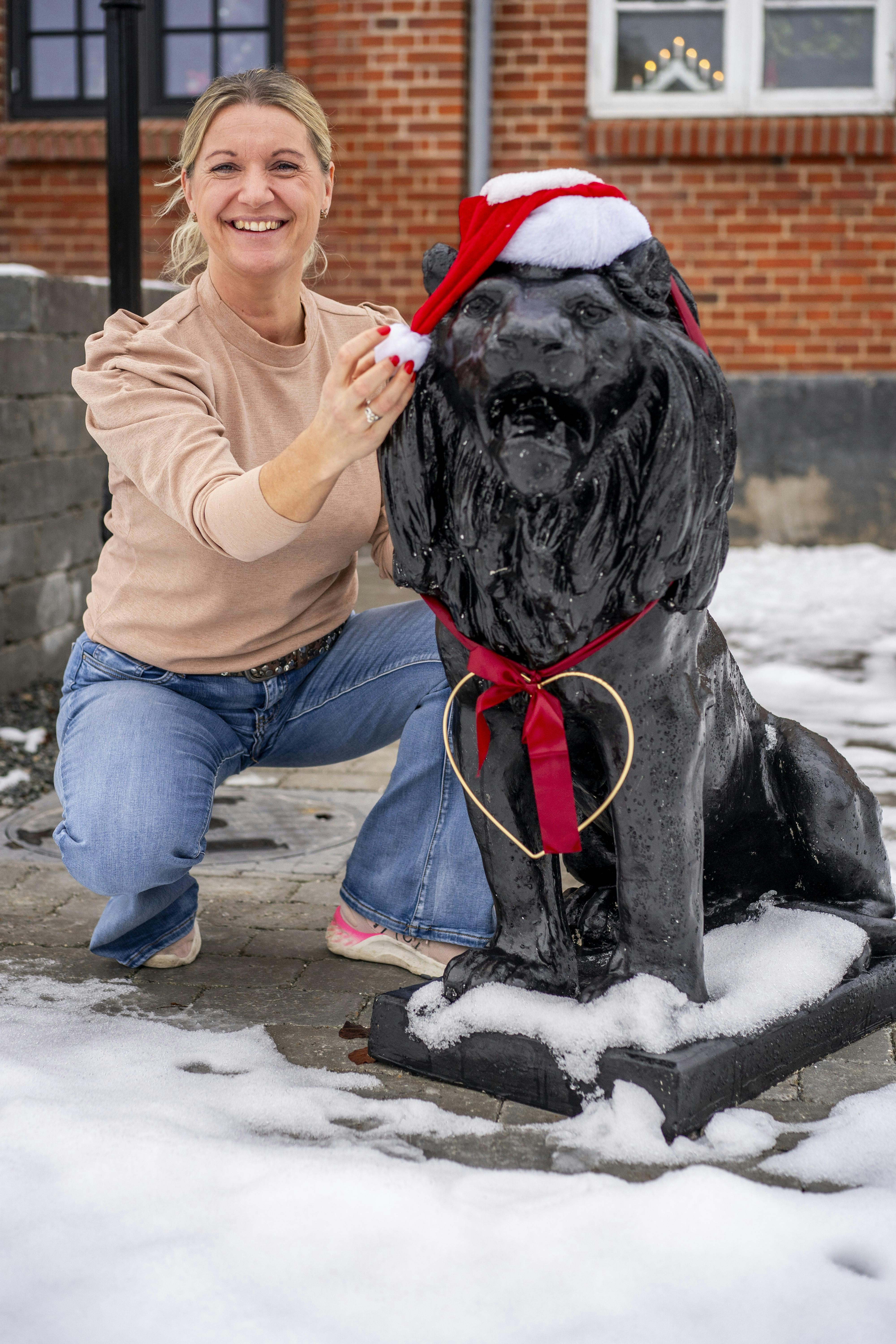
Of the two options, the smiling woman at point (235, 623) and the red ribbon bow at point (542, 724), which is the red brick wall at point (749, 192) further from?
the red ribbon bow at point (542, 724)

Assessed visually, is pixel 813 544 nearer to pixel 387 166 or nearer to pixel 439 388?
pixel 387 166

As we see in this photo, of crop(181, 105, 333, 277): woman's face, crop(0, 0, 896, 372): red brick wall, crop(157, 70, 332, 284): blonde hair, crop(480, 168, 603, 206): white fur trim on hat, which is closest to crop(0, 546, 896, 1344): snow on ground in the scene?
crop(480, 168, 603, 206): white fur trim on hat

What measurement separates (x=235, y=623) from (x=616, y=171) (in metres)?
6.28

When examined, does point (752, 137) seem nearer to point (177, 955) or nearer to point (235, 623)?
point (235, 623)

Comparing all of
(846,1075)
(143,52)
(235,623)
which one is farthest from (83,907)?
(143,52)

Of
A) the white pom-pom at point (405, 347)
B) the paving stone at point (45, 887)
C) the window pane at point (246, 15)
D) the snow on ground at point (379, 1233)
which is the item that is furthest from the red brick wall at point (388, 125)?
the snow on ground at point (379, 1233)

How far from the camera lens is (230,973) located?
8.89 feet

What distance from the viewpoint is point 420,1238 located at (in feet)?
5.66

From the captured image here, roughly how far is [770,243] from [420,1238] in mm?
7331

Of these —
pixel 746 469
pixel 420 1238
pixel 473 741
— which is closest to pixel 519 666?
pixel 473 741

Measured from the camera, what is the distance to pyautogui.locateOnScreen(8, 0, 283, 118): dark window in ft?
28.1

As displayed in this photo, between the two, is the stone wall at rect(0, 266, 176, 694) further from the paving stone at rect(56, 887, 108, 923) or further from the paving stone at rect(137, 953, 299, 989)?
the paving stone at rect(137, 953, 299, 989)

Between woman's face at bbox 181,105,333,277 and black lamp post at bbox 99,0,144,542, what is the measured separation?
159cm

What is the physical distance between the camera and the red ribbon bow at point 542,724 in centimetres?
197
